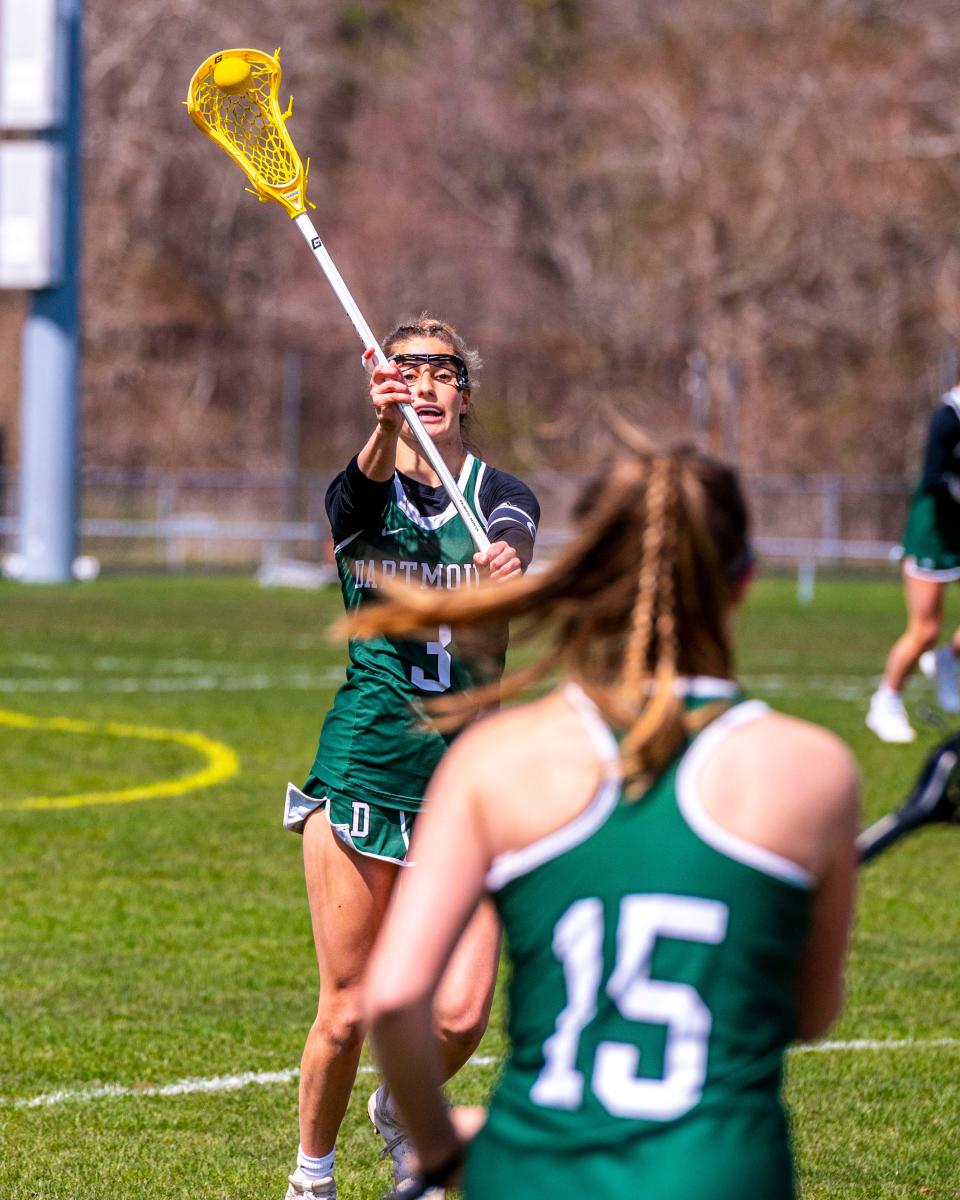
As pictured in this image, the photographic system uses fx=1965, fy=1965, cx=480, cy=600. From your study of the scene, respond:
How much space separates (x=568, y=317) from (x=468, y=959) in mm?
41452

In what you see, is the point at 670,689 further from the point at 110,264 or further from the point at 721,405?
the point at 110,264

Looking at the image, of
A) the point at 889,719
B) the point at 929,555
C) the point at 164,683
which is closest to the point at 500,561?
the point at 929,555

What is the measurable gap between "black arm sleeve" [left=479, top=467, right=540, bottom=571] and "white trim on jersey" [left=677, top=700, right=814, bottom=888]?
243 centimetres

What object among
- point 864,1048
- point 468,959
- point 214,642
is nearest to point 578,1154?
point 468,959

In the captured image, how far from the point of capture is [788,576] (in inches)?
1264

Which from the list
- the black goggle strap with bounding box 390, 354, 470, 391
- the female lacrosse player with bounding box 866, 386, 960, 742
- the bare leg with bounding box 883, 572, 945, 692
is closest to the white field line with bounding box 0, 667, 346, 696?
the female lacrosse player with bounding box 866, 386, 960, 742

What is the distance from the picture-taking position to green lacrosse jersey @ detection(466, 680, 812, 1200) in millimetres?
2312

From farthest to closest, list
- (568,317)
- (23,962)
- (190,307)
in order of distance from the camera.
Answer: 1. (190,307)
2. (568,317)
3. (23,962)

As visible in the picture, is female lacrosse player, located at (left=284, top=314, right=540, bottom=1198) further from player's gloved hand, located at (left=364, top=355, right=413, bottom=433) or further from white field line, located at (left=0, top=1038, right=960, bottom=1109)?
white field line, located at (left=0, top=1038, right=960, bottom=1109)

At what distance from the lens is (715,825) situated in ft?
7.66

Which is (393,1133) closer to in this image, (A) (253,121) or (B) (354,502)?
(B) (354,502)

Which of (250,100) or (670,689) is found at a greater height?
(250,100)

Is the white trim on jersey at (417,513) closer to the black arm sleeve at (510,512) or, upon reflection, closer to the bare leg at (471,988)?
the black arm sleeve at (510,512)

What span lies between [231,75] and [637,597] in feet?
12.5
